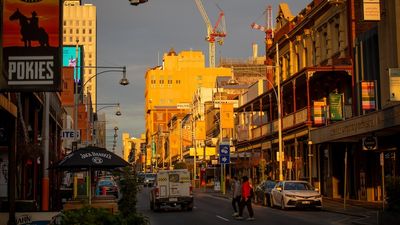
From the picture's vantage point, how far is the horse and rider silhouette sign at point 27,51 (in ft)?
45.5

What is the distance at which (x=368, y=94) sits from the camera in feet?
115

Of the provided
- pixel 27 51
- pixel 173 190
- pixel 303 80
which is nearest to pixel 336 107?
pixel 303 80

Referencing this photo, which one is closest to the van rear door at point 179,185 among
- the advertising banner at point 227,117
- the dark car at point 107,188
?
the dark car at point 107,188

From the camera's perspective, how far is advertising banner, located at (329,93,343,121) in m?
37.7

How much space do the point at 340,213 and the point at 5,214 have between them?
55.0 feet

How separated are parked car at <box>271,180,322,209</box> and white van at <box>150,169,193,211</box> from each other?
468 centimetres

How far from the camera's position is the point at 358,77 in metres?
38.2

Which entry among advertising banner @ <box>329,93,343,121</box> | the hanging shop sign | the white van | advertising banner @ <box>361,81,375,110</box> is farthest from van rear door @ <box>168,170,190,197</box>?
the hanging shop sign

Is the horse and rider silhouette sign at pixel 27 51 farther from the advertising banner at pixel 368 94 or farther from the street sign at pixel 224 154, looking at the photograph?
the street sign at pixel 224 154

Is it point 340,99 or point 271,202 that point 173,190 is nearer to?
point 271,202

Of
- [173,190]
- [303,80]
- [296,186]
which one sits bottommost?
[173,190]

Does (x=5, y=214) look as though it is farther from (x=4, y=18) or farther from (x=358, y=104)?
(x=358, y=104)

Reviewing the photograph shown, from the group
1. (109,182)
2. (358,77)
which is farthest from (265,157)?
(358,77)

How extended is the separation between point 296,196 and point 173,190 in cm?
632
